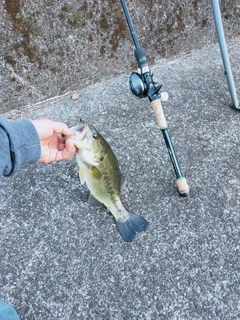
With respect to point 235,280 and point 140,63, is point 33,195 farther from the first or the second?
point 235,280

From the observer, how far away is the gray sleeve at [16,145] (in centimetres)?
144

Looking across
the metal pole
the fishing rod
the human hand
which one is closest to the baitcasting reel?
the fishing rod

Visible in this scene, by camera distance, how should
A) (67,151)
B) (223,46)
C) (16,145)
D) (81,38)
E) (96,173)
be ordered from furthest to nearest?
(81,38), (223,46), (96,173), (67,151), (16,145)

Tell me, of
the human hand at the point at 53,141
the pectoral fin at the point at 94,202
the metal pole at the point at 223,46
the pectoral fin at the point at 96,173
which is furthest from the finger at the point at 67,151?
the metal pole at the point at 223,46

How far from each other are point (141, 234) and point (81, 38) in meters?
1.87

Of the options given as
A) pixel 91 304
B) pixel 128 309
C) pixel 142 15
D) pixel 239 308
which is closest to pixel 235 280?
pixel 239 308

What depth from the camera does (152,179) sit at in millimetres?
2195

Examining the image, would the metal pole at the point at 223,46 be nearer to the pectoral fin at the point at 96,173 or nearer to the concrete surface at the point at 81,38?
the concrete surface at the point at 81,38

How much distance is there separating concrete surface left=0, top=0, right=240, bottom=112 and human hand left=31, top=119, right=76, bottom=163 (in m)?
1.12

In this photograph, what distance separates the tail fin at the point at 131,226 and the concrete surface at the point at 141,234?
0.04m

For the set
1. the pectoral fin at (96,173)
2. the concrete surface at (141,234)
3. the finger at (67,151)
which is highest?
the finger at (67,151)

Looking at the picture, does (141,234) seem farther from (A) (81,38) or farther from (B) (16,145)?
(A) (81,38)

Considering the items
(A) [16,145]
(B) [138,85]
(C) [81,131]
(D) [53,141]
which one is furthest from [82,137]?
(B) [138,85]

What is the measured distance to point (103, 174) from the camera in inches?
75.0
